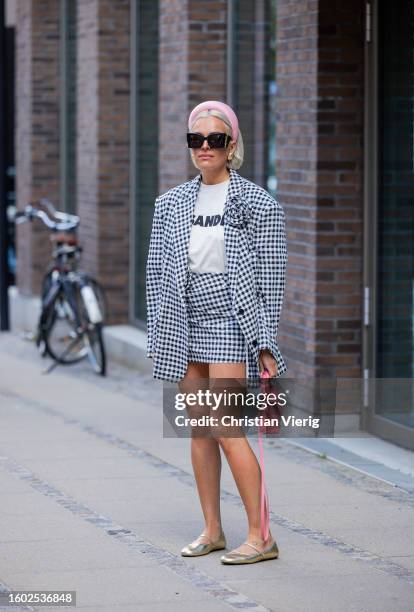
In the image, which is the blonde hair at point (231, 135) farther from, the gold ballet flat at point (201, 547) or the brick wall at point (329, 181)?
the brick wall at point (329, 181)

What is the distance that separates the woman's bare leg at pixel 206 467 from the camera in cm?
684

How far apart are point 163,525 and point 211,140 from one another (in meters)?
1.93

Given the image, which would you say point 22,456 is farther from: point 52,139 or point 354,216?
point 52,139

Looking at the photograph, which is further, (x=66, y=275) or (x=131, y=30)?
(x=131, y=30)

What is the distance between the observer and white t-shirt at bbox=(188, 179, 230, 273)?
22.0 feet

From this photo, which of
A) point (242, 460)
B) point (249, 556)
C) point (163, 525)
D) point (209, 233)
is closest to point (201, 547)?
point (249, 556)

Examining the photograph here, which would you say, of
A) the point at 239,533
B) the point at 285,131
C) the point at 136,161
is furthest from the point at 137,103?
the point at 239,533

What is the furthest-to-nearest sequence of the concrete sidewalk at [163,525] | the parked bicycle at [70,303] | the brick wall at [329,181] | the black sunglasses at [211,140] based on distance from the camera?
the parked bicycle at [70,303] < the brick wall at [329,181] < the black sunglasses at [211,140] < the concrete sidewalk at [163,525]

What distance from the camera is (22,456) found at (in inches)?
368

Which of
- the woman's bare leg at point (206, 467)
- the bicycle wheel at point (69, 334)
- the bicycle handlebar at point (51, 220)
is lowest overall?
the bicycle wheel at point (69, 334)

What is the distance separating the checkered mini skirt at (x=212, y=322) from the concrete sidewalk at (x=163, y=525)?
879mm

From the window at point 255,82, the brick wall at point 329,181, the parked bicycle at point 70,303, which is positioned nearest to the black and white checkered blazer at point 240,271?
the brick wall at point 329,181

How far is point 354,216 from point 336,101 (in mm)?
712

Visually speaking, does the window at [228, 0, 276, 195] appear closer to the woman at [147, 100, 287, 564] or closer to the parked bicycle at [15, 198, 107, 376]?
the parked bicycle at [15, 198, 107, 376]
